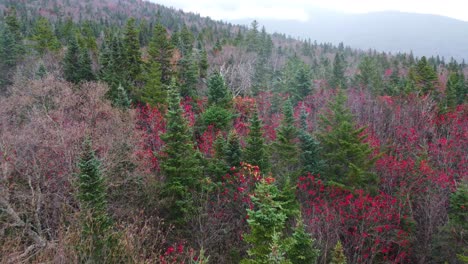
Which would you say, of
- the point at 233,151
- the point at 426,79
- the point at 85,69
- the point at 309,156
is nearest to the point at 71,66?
the point at 85,69

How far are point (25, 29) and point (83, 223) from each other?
63.1 m

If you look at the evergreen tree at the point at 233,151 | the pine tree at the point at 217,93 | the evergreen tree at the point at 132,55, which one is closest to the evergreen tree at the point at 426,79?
the pine tree at the point at 217,93

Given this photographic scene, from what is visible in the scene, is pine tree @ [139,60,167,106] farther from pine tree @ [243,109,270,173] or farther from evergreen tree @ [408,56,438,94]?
evergreen tree @ [408,56,438,94]

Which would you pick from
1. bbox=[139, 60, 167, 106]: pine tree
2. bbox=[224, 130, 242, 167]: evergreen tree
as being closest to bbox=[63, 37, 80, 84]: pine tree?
bbox=[139, 60, 167, 106]: pine tree

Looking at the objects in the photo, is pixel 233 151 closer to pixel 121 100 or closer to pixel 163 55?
pixel 121 100

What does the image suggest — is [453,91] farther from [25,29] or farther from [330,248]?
[25,29]

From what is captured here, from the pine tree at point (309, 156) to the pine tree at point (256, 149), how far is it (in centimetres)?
367

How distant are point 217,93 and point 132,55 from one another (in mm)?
9630

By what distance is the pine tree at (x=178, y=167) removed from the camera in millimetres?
16000

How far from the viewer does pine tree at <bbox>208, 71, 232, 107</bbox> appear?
27234mm

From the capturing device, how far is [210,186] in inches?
685

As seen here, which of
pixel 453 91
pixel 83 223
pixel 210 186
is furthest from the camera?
pixel 453 91

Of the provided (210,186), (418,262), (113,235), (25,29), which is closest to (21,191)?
(113,235)

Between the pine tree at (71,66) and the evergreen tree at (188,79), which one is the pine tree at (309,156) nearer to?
the evergreen tree at (188,79)
